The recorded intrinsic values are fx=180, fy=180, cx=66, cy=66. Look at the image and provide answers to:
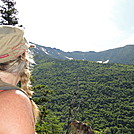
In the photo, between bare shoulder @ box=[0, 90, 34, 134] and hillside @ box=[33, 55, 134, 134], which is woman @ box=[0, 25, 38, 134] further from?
hillside @ box=[33, 55, 134, 134]

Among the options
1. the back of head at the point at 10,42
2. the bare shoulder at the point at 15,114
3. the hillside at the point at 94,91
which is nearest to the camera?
the bare shoulder at the point at 15,114

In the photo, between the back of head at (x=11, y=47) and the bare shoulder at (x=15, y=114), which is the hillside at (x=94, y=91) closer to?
the back of head at (x=11, y=47)

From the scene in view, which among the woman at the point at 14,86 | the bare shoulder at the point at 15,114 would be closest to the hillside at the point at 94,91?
the woman at the point at 14,86

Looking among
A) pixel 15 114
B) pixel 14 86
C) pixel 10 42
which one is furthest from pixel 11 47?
pixel 15 114

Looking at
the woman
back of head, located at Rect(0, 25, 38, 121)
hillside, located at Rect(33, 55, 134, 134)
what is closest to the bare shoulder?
the woman

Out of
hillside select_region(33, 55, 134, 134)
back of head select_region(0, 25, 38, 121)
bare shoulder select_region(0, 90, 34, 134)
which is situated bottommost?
hillside select_region(33, 55, 134, 134)

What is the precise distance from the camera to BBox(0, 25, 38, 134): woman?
76 cm

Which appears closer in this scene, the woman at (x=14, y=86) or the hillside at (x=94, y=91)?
the woman at (x=14, y=86)

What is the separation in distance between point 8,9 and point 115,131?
63808mm

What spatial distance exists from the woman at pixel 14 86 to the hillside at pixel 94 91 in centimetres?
5294

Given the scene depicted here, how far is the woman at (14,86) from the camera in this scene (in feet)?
2.50

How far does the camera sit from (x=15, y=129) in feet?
2.48

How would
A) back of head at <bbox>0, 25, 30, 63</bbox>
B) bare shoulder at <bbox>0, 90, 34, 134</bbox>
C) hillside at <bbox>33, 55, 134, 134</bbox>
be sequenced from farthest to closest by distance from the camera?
A: hillside at <bbox>33, 55, 134, 134</bbox> < back of head at <bbox>0, 25, 30, 63</bbox> < bare shoulder at <bbox>0, 90, 34, 134</bbox>

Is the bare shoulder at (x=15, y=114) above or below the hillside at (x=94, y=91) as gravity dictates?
above
